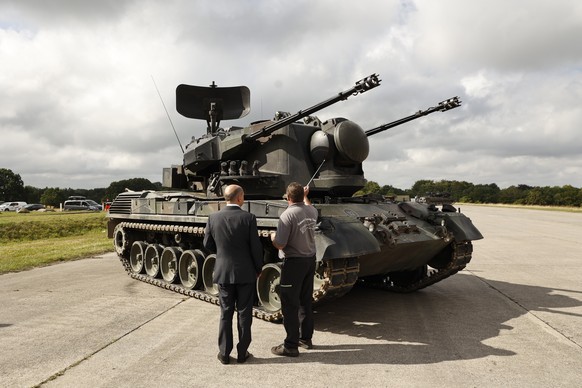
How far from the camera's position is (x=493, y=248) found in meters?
16.4

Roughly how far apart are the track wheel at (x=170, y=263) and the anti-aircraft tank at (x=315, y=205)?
0.08ft

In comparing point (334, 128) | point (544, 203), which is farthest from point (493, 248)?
point (544, 203)

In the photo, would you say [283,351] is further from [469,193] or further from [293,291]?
[469,193]

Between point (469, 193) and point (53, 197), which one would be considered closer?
point (53, 197)

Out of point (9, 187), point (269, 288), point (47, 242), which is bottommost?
point (47, 242)

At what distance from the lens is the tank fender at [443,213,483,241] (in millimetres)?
8250

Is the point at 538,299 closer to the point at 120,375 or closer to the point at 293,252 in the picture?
the point at 293,252

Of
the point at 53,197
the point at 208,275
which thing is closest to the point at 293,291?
the point at 208,275

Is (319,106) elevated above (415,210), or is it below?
above

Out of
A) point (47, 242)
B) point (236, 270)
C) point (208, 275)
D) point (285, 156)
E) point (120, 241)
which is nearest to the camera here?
point (236, 270)

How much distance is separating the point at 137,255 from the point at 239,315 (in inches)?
261

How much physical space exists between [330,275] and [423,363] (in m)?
1.62

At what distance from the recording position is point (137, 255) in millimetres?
11078

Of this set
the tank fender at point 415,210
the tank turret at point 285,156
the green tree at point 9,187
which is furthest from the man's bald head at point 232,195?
the green tree at point 9,187
